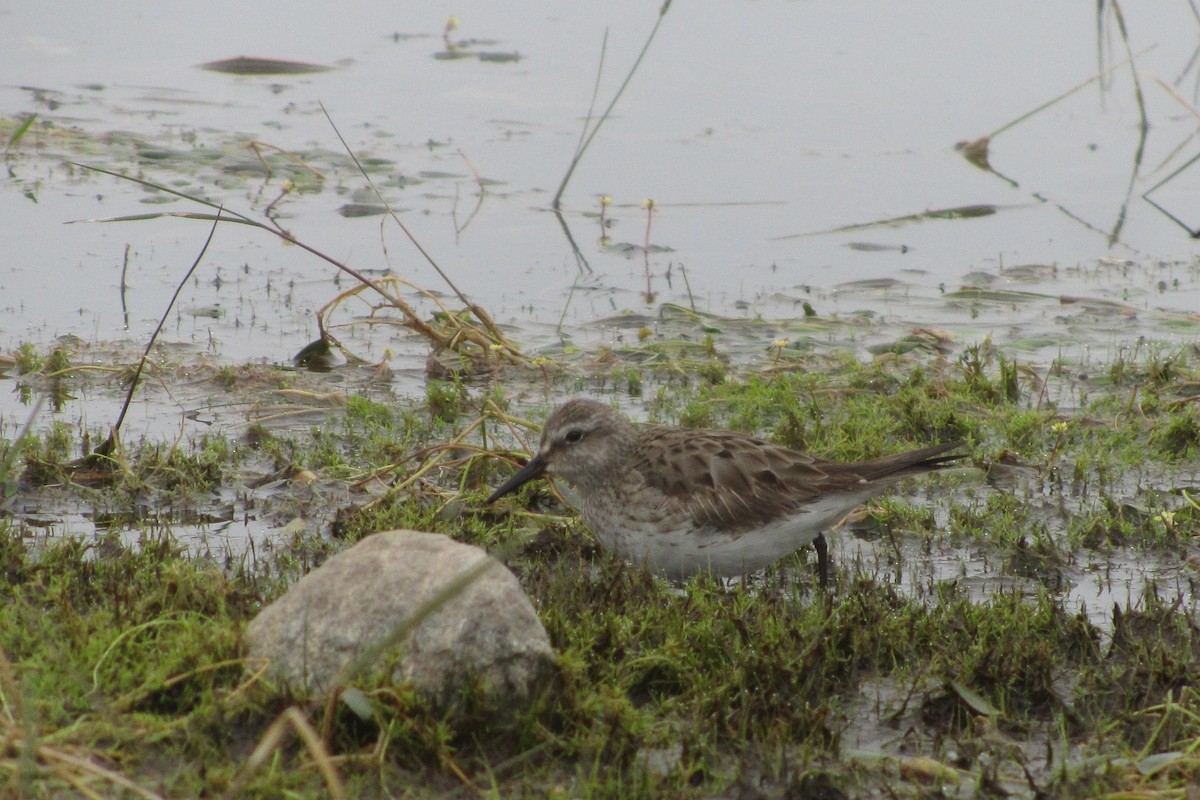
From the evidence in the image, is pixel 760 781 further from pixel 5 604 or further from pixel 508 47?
pixel 508 47

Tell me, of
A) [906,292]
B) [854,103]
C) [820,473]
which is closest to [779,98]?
[854,103]

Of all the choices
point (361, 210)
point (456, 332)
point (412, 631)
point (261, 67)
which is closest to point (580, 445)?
point (412, 631)

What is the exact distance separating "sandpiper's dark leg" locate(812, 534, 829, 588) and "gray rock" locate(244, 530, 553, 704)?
6.93 feet

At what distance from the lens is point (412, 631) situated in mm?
4961

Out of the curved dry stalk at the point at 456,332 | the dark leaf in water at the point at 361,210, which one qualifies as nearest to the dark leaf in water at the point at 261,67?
the dark leaf in water at the point at 361,210

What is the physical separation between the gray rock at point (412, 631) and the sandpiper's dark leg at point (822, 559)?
2113 mm

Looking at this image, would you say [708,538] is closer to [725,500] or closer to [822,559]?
[725,500]

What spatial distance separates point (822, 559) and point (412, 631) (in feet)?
8.47

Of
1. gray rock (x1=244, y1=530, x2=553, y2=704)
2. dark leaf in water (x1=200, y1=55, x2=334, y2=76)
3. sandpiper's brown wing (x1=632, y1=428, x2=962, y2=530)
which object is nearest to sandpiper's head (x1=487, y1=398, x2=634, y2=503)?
sandpiper's brown wing (x1=632, y1=428, x2=962, y2=530)

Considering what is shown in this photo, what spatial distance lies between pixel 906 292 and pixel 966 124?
14.8 ft

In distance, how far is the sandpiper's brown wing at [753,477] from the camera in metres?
6.78

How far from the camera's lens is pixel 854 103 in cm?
1641

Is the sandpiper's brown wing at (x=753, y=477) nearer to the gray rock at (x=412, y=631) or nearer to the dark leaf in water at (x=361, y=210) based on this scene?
the gray rock at (x=412, y=631)

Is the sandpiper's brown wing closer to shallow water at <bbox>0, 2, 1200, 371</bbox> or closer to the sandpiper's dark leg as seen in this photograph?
the sandpiper's dark leg
